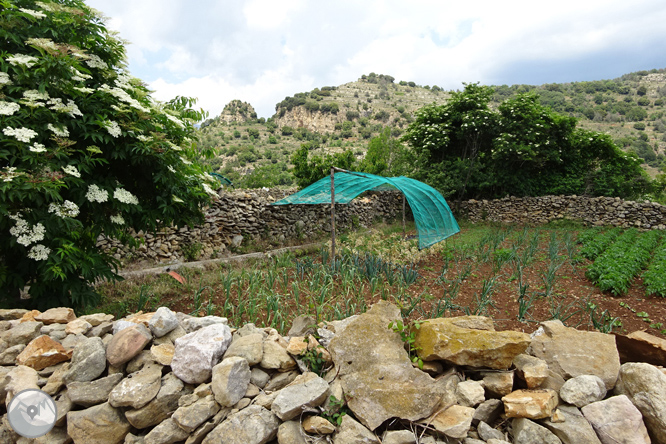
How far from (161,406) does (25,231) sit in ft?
6.78

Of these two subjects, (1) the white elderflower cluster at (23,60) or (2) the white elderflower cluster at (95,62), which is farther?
(2) the white elderflower cluster at (95,62)

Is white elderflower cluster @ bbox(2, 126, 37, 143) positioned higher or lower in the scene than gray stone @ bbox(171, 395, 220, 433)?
higher

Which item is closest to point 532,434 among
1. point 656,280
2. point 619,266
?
point 656,280

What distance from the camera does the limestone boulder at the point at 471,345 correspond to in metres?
2.33

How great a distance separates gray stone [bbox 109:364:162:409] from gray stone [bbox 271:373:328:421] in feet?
2.91

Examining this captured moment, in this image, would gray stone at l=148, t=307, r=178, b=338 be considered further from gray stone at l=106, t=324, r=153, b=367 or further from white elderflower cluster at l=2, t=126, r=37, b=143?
white elderflower cluster at l=2, t=126, r=37, b=143

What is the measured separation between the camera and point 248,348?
252 centimetres

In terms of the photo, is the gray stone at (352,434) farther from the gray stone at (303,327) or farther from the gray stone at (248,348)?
the gray stone at (303,327)

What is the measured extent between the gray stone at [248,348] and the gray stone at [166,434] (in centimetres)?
52

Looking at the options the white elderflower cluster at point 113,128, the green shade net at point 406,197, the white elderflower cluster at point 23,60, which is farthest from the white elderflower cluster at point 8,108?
the green shade net at point 406,197

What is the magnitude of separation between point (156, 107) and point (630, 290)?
26.3 feet

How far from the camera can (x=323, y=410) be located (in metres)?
2.20

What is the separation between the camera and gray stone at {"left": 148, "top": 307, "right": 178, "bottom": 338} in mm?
2688

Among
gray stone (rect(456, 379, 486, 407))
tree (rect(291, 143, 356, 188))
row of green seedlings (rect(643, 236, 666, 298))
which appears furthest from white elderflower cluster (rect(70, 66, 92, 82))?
tree (rect(291, 143, 356, 188))
